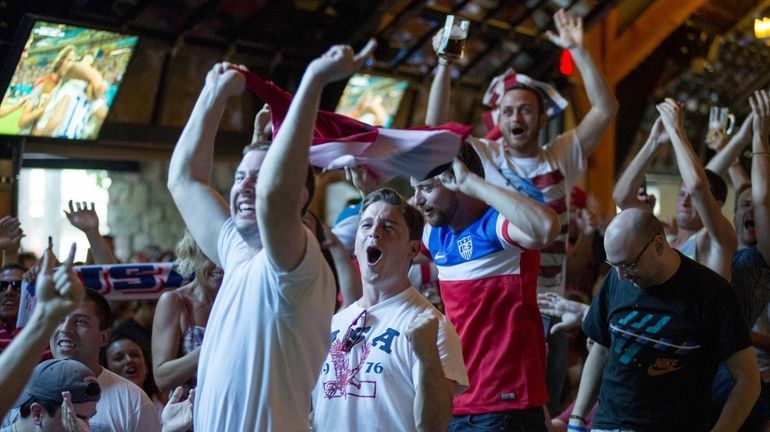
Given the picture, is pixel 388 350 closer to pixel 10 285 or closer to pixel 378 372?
pixel 378 372

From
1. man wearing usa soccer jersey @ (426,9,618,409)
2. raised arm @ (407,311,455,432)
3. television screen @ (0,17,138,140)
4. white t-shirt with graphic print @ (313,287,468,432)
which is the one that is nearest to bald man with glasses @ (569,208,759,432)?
white t-shirt with graphic print @ (313,287,468,432)

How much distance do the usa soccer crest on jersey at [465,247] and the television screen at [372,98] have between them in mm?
7955

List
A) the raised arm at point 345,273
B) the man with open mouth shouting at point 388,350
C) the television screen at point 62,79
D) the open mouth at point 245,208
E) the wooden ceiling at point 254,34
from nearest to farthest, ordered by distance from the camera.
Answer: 1. the open mouth at point 245,208
2. the man with open mouth shouting at point 388,350
3. the raised arm at point 345,273
4. the television screen at point 62,79
5. the wooden ceiling at point 254,34

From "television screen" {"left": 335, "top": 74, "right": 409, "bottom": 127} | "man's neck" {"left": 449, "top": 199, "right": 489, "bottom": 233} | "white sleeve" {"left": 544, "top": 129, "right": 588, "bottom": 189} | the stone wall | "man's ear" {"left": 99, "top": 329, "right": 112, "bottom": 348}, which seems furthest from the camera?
"television screen" {"left": 335, "top": 74, "right": 409, "bottom": 127}

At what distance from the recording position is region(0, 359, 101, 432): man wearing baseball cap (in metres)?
3.93

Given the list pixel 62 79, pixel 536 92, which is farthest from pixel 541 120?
pixel 62 79

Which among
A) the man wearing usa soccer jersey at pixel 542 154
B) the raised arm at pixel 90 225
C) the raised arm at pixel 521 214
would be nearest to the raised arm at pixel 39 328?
the raised arm at pixel 521 214

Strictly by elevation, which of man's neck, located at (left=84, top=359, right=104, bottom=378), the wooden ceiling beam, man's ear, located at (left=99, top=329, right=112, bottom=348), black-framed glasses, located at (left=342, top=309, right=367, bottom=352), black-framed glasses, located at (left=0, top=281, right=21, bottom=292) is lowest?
man's neck, located at (left=84, top=359, right=104, bottom=378)

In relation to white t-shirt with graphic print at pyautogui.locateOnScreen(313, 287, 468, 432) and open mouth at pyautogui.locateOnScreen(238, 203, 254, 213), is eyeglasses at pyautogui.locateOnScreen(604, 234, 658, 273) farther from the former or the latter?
open mouth at pyautogui.locateOnScreen(238, 203, 254, 213)

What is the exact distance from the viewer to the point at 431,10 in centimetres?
1288

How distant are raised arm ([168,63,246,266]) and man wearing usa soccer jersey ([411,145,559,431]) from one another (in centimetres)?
110

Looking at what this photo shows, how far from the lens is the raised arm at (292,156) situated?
113 inches

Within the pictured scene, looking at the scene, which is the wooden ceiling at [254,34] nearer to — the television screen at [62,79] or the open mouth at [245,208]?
the television screen at [62,79]

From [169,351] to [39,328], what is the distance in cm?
218
